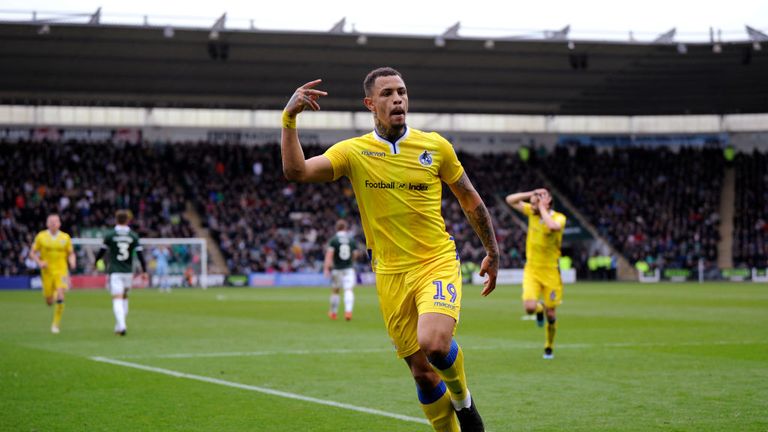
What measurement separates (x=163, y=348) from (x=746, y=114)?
52.7 meters

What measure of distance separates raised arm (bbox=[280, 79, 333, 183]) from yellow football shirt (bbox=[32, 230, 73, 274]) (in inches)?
616

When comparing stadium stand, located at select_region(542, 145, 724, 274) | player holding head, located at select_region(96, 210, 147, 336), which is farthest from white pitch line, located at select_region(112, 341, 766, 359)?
stadium stand, located at select_region(542, 145, 724, 274)

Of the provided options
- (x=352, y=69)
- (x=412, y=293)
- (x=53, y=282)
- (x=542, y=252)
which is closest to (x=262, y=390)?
(x=412, y=293)

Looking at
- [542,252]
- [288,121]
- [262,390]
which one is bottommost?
[262,390]

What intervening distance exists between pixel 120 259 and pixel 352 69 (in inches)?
1159

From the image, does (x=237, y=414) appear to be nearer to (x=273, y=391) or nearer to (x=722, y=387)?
(x=273, y=391)

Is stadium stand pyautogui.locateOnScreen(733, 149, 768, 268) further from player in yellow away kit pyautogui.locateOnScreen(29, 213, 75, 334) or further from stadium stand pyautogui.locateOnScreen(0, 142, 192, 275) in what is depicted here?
player in yellow away kit pyautogui.locateOnScreen(29, 213, 75, 334)

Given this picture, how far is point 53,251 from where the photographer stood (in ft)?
70.0

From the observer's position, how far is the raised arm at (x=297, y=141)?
21.5 feet

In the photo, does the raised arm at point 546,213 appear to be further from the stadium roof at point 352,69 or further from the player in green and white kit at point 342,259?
the stadium roof at point 352,69

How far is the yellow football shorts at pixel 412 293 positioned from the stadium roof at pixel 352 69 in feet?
118

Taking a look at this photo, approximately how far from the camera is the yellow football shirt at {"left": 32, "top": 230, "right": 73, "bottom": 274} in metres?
21.3

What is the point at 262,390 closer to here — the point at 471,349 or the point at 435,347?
the point at 435,347

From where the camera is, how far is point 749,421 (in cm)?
882
